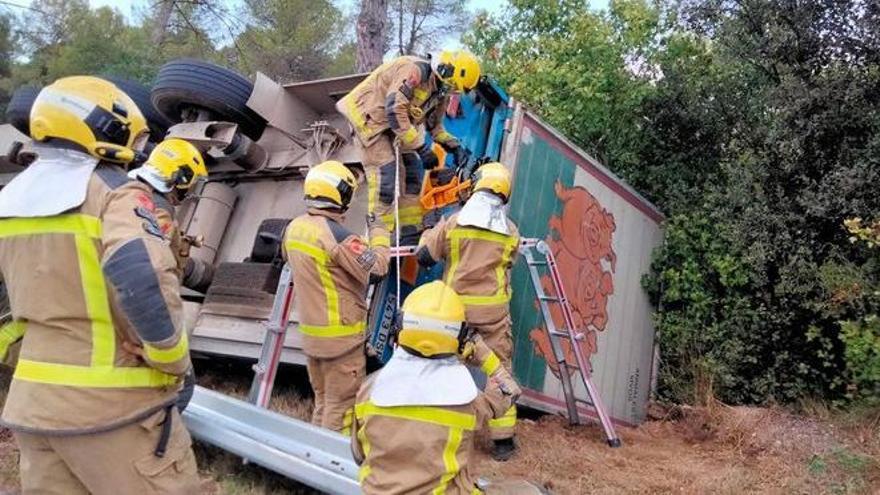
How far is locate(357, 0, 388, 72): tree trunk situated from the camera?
9.67 meters

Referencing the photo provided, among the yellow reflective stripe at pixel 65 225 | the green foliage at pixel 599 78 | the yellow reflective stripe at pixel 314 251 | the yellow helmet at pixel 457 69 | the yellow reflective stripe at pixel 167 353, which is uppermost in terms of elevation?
the green foliage at pixel 599 78

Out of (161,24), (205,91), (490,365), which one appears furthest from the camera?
(161,24)

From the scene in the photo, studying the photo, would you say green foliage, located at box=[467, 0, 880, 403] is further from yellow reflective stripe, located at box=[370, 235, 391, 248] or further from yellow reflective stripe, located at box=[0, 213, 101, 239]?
yellow reflective stripe, located at box=[0, 213, 101, 239]

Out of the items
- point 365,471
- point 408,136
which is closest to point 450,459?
point 365,471

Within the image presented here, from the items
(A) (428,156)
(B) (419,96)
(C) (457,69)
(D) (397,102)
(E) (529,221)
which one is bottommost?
(E) (529,221)

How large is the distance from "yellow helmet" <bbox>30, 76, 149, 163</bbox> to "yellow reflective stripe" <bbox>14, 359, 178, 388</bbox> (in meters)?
0.71

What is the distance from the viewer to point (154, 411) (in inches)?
101

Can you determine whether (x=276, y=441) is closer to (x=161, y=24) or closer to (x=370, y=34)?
(x=370, y=34)

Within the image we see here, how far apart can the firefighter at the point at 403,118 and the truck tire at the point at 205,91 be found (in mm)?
1068

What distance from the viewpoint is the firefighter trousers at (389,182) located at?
16.4 feet

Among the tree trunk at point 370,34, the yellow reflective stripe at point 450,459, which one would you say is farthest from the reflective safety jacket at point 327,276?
the tree trunk at point 370,34

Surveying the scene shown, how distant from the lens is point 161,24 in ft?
59.8

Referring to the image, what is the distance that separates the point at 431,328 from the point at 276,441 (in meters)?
1.45

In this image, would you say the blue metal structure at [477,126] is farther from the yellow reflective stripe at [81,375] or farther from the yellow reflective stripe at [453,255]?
the yellow reflective stripe at [81,375]
